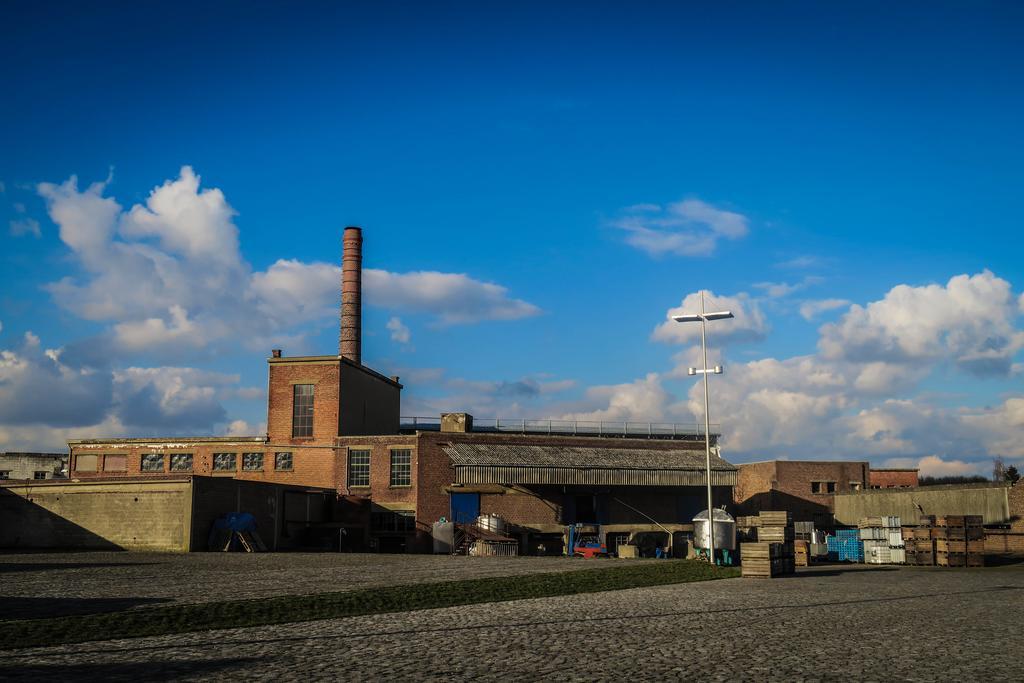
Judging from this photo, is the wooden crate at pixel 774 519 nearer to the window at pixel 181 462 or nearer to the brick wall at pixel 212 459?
the brick wall at pixel 212 459

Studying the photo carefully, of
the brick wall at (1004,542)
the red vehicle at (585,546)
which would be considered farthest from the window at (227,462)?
the brick wall at (1004,542)

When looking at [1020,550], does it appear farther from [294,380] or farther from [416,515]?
[294,380]

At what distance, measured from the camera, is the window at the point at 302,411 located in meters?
49.8

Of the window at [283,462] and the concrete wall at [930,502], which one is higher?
the window at [283,462]

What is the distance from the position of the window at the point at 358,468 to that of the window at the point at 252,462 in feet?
17.2

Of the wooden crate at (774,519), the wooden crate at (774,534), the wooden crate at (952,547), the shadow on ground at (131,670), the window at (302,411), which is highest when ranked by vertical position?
the window at (302,411)

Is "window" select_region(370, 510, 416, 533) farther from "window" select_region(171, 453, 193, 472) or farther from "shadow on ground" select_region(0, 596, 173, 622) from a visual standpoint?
"shadow on ground" select_region(0, 596, 173, 622)

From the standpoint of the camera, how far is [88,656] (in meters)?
10.9

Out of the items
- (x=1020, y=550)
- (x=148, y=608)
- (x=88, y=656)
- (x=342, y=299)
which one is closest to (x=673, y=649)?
(x=88, y=656)

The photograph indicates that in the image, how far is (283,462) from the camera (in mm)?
49469

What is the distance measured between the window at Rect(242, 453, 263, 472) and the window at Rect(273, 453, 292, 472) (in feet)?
3.24

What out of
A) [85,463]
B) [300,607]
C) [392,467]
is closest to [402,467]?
[392,467]

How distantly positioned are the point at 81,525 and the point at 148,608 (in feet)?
84.9

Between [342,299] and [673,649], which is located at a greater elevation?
[342,299]
